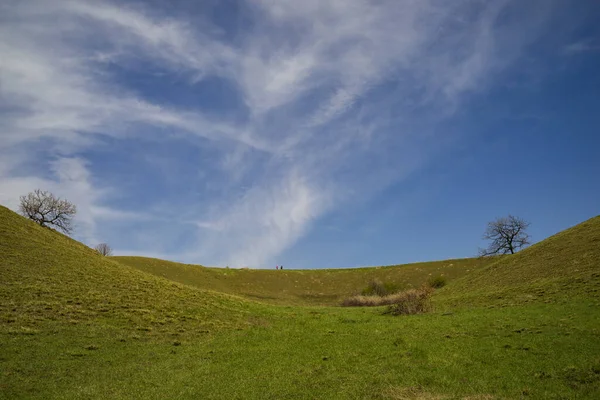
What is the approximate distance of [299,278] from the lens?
92.8 metres

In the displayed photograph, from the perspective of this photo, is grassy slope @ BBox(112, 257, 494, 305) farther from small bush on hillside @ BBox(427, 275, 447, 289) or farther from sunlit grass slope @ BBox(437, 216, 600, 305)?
sunlit grass slope @ BBox(437, 216, 600, 305)

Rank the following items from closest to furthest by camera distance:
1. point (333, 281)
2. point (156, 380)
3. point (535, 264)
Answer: point (156, 380), point (535, 264), point (333, 281)

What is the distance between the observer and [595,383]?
15516 millimetres

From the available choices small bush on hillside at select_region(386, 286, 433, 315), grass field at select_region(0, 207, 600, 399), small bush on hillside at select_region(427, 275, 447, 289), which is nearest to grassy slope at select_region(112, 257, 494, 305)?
small bush on hillside at select_region(427, 275, 447, 289)

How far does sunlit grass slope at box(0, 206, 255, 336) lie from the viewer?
97.7 feet

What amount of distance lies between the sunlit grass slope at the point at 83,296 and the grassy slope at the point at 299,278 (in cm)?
2786

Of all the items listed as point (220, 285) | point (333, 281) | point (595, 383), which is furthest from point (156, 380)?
point (333, 281)

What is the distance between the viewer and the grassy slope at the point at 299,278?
7712 centimetres

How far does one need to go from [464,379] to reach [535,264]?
36808 mm

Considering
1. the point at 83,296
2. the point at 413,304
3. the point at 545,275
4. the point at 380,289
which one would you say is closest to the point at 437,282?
the point at 380,289

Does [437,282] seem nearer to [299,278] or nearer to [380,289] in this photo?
[380,289]

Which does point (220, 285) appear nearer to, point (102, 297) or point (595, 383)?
point (102, 297)

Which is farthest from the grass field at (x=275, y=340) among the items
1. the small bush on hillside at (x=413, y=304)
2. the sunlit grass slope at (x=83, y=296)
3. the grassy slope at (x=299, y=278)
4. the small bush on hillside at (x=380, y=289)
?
the grassy slope at (x=299, y=278)

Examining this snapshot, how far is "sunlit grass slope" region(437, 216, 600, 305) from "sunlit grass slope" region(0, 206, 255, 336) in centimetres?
2600
